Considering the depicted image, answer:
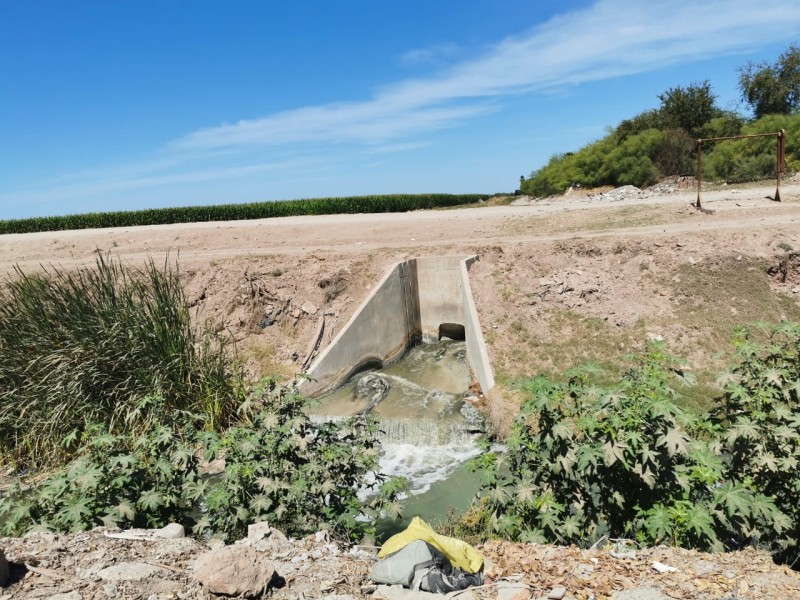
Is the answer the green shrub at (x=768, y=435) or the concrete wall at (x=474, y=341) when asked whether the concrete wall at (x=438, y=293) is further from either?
the green shrub at (x=768, y=435)

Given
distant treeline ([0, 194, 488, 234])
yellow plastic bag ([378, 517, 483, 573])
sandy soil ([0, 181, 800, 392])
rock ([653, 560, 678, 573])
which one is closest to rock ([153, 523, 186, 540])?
yellow plastic bag ([378, 517, 483, 573])

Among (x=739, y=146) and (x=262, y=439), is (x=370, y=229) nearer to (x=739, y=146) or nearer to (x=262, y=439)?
(x=262, y=439)

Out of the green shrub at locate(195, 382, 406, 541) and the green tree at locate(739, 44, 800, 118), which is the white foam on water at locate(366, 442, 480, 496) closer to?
the green shrub at locate(195, 382, 406, 541)

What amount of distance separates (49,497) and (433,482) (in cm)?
589

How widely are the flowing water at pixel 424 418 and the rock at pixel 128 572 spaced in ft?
12.3

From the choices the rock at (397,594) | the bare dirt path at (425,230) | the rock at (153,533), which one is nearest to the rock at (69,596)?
the rock at (153,533)

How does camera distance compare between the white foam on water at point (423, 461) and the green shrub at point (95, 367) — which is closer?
the green shrub at point (95, 367)

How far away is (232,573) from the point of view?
12.4 ft

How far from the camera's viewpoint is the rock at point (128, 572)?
392cm

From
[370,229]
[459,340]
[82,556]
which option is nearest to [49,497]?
[82,556]

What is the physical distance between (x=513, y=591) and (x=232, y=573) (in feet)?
6.11

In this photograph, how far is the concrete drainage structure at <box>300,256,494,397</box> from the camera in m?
13.3

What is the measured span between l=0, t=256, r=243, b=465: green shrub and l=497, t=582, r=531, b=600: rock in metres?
6.14

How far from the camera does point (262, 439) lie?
5180 millimetres
